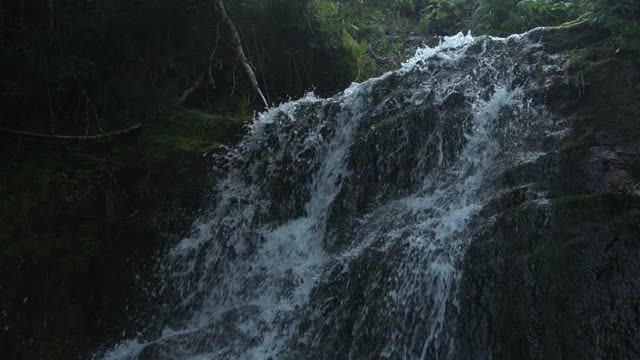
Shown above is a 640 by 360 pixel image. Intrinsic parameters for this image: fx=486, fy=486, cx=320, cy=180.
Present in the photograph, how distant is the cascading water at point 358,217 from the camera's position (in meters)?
4.10

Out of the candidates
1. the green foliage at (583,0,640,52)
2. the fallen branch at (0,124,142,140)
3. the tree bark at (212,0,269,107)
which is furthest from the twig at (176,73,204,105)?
the green foliage at (583,0,640,52)

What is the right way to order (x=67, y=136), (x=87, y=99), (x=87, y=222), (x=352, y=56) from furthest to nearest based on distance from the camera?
(x=352, y=56)
(x=87, y=99)
(x=67, y=136)
(x=87, y=222)

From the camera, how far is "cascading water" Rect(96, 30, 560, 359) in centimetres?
410

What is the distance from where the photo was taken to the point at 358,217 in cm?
518

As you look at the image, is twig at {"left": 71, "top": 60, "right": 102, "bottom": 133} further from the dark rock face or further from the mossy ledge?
the dark rock face

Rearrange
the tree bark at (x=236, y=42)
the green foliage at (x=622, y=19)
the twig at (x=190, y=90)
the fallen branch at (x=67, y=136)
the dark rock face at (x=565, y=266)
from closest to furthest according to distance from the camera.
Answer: the dark rock face at (x=565, y=266)
the green foliage at (x=622, y=19)
the fallen branch at (x=67, y=136)
the twig at (x=190, y=90)
the tree bark at (x=236, y=42)

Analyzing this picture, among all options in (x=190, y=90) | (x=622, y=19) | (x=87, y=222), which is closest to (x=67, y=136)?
(x=87, y=222)

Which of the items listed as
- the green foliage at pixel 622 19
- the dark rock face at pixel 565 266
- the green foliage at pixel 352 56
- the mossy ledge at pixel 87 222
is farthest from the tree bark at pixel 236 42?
the green foliage at pixel 622 19

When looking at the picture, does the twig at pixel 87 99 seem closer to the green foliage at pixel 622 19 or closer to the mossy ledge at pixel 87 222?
the mossy ledge at pixel 87 222

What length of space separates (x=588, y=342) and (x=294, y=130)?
3.98 m

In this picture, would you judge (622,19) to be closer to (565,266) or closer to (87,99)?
(565,266)

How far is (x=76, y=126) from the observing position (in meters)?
6.14

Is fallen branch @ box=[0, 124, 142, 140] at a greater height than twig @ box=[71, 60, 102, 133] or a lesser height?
lesser

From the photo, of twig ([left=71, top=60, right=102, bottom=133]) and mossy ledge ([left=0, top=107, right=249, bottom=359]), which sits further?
twig ([left=71, top=60, right=102, bottom=133])
